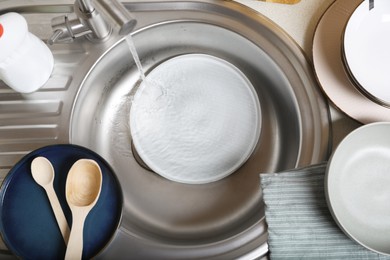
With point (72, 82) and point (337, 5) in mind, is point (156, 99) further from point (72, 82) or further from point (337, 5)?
point (337, 5)

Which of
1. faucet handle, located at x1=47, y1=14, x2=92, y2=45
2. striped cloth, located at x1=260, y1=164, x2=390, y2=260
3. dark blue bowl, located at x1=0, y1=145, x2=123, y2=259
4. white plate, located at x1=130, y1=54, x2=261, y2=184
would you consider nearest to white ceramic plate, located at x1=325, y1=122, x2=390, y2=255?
striped cloth, located at x1=260, y1=164, x2=390, y2=260

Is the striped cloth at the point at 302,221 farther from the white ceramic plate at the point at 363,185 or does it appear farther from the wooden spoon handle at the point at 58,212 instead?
the wooden spoon handle at the point at 58,212

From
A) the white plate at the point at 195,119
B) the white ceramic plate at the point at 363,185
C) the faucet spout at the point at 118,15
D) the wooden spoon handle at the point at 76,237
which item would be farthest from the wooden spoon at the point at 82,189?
the white ceramic plate at the point at 363,185

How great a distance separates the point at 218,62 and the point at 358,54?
25 centimetres

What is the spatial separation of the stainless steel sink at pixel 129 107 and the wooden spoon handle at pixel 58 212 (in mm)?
Answer: 86

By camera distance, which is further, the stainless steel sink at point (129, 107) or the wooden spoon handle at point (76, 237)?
the stainless steel sink at point (129, 107)

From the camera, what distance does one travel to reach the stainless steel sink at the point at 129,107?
2.22 feet

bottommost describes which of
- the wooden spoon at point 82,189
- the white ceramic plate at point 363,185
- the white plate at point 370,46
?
the wooden spoon at point 82,189

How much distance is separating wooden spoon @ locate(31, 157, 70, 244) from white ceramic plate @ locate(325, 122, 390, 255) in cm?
40

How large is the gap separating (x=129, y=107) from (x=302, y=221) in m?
0.38

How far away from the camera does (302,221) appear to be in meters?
0.59

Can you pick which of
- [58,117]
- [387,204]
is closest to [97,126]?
[58,117]

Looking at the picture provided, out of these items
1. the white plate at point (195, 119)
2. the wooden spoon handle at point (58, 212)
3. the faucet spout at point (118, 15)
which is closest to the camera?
the faucet spout at point (118, 15)

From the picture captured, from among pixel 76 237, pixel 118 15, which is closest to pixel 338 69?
pixel 118 15
